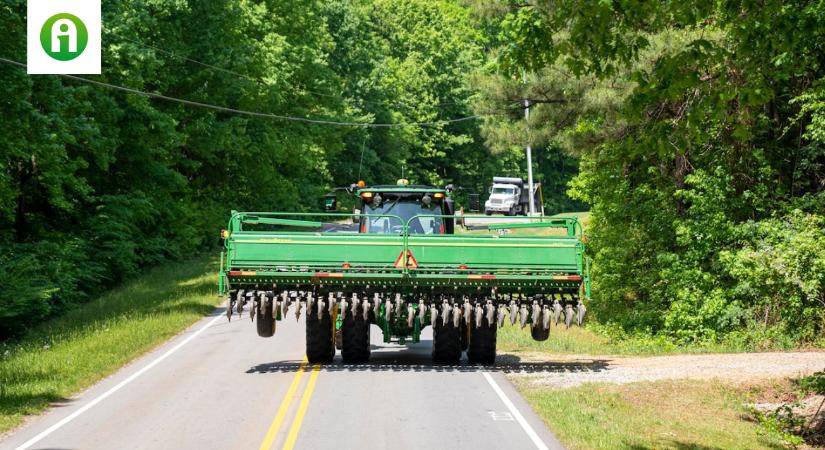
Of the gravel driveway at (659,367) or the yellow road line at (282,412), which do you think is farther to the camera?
the gravel driveway at (659,367)

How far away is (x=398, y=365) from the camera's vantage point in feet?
64.6

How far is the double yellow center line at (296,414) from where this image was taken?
1274cm

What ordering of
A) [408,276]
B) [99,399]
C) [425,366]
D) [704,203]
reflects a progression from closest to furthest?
[99,399] → [408,276] → [425,366] → [704,203]

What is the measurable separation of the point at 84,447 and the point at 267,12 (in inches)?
2018

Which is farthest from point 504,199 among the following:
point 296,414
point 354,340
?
point 296,414

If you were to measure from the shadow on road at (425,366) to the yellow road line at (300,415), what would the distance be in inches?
32.6

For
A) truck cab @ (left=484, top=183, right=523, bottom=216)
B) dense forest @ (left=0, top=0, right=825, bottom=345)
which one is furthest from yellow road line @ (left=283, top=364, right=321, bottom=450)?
truck cab @ (left=484, top=183, right=523, bottom=216)

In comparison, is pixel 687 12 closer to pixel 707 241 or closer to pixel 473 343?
pixel 473 343

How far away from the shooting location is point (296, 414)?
14.5 meters

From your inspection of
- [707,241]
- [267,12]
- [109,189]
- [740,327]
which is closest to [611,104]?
[707,241]

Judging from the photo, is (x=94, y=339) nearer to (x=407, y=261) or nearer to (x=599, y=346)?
(x=407, y=261)

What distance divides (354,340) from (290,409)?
431cm

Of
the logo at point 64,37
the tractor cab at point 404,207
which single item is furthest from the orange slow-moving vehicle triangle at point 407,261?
the logo at point 64,37

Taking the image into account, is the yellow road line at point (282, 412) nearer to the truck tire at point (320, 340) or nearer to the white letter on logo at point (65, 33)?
the truck tire at point (320, 340)
